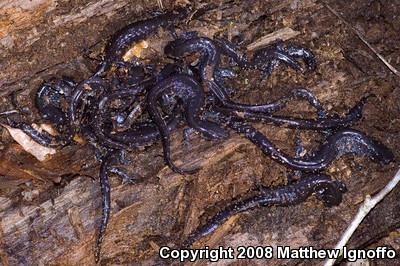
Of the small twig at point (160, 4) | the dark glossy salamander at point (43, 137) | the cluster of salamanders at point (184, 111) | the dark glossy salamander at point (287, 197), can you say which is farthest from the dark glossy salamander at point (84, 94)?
the dark glossy salamander at point (287, 197)

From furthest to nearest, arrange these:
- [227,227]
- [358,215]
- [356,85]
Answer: [356,85]
[227,227]
[358,215]

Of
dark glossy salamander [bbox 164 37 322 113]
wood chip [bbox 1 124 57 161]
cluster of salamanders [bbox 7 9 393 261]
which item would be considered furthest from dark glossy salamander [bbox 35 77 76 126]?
dark glossy salamander [bbox 164 37 322 113]

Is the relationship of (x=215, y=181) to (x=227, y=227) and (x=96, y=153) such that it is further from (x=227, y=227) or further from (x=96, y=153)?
(x=96, y=153)

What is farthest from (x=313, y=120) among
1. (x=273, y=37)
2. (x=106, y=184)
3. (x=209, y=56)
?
(x=106, y=184)

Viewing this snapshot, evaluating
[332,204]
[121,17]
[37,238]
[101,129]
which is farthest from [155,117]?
[332,204]

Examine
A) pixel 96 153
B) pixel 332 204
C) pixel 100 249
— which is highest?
pixel 96 153

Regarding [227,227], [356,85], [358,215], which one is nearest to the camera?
[358,215]

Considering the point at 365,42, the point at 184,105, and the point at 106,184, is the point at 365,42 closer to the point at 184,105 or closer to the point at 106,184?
the point at 184,105

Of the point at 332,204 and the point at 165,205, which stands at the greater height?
the point at 165,205
